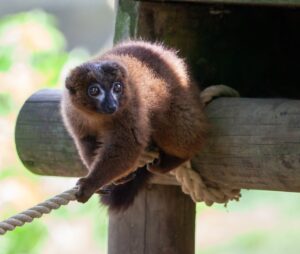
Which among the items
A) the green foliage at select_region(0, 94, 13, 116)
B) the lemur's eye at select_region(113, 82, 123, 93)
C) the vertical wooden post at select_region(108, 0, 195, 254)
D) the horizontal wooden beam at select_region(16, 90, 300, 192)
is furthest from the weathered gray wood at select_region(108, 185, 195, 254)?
the green foliage at select_region(0, 94, 13, 116)

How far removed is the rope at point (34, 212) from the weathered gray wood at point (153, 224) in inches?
22.1

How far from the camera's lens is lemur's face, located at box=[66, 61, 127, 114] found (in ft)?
12.3

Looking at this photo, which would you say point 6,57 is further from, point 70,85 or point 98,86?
point 98,86

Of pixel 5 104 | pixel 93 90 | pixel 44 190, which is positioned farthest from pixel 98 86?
pixel 44 190

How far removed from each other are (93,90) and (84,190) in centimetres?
45

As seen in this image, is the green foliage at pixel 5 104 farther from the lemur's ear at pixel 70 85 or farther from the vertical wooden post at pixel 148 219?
the lemur's ear at pixel 70 85

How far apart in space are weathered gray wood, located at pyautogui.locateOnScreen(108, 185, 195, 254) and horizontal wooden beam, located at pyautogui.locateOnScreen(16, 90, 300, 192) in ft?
0.43

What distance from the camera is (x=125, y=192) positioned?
3824 mm

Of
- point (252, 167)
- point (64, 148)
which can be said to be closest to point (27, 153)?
point (64, 148)

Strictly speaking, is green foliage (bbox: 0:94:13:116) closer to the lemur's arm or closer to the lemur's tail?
the lemur's tail

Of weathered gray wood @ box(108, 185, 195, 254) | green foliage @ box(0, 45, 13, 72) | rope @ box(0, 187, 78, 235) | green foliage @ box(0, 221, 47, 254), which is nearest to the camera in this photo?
rope @ box(0, 187, 78, 235)

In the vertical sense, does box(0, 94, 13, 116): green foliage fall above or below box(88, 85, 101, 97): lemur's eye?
above

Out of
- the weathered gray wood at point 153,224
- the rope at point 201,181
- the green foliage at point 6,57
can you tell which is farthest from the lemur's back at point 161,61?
the green foliage at point 6,57

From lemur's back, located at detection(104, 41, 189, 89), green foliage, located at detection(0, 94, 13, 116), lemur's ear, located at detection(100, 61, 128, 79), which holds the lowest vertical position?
lemur's ear, located at detection(100, 61, 128, 79)
